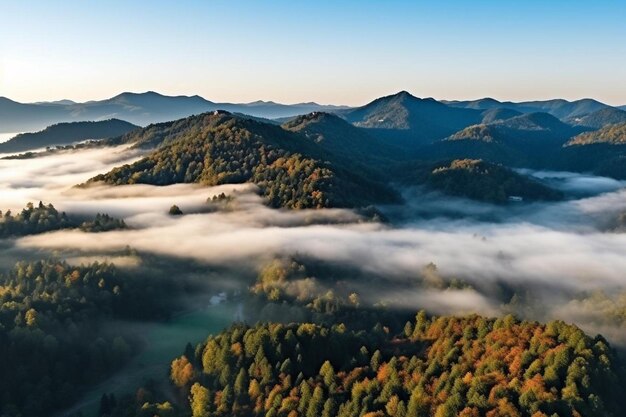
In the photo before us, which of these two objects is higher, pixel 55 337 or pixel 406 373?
pixel 406 373

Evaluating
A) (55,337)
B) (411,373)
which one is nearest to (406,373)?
(411,373)

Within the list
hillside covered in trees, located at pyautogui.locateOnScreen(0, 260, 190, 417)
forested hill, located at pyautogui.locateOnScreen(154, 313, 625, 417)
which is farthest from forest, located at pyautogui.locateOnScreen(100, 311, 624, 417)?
hillside covered in trees, located at pyautogui.locateOnScreen(0, 260, 190, 417)

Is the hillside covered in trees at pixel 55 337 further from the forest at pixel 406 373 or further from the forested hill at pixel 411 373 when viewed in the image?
the forested hill at pixel 411 373

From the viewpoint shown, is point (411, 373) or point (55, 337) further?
point (55, 337)

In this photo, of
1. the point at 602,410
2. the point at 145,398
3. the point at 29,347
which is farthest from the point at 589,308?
the point at 29,347

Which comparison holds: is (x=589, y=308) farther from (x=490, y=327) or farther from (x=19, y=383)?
(x=19, y=383)

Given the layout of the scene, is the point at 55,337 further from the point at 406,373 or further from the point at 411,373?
the point at 411,373

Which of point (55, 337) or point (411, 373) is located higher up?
point (411, 373)

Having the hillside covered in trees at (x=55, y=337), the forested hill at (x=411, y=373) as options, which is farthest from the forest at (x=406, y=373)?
the hillside covered in trees at (x=55, y=337)

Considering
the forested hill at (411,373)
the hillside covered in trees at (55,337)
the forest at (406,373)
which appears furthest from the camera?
the hillside covered in trees at (55,337)
